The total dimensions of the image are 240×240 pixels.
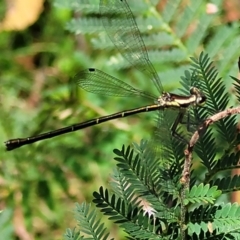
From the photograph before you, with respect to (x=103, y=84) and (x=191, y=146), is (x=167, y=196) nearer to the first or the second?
(x=191, y=146)

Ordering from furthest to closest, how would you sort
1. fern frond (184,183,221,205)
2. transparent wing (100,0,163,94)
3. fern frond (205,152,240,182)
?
1. transparent wing (100,0,163,94)
2. fern frond (205,152,240,182)
3. fern frond (184,183,221,205)

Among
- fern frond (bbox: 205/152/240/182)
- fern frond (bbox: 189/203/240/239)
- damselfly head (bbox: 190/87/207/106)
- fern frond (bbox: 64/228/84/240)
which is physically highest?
damselfly head (bbox: 190/87/207/106)

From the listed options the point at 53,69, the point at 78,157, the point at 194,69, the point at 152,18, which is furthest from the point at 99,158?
the point at 194,69

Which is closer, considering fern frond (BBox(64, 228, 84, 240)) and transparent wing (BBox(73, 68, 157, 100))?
fern frond (BBox(64, 228, 84, 240))

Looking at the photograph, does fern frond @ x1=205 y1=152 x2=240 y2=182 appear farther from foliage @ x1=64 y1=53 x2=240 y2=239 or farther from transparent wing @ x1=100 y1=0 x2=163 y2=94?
transparent wing @ x1=100 y1=0 x2=163 y2=94

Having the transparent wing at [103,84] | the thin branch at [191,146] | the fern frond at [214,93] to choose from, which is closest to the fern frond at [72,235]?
the thin branch at [191,146]

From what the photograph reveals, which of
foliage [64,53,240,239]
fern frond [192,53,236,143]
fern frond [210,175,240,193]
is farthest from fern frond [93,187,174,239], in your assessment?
fern frond [192,53,236,143]

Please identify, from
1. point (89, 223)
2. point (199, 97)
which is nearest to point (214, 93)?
point (199, 97)

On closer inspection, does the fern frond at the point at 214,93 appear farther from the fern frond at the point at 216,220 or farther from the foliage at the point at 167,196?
the fern frond at the point at 216,220

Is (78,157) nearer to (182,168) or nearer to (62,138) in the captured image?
(62,138)
